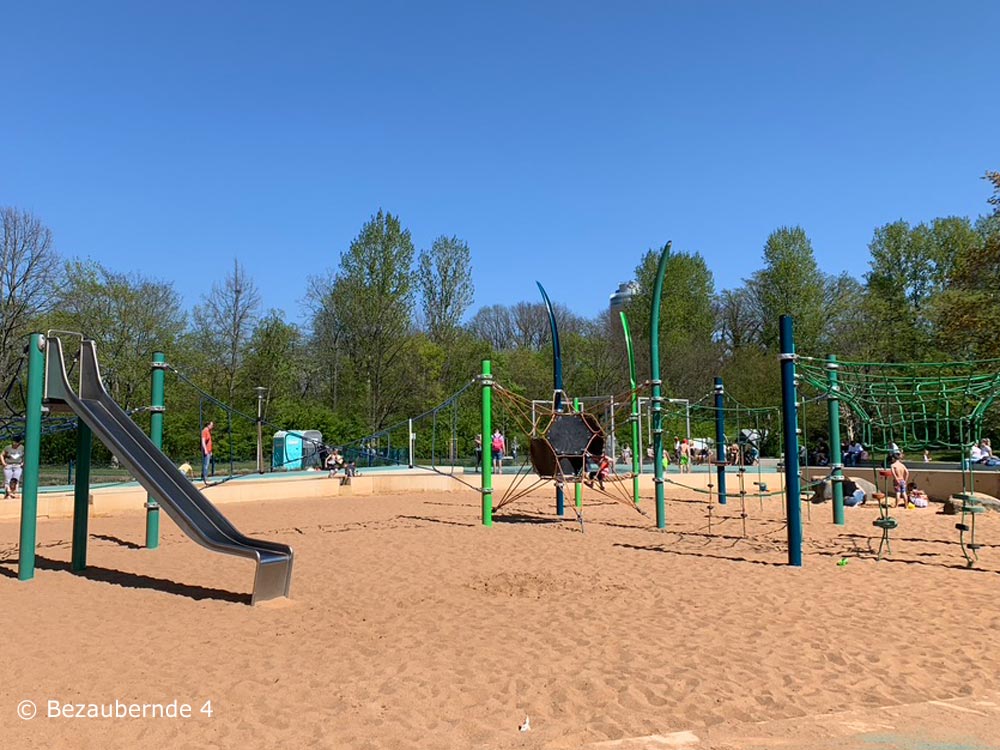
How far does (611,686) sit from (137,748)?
2510 millimetres

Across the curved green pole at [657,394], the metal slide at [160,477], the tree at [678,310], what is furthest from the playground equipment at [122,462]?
the tree at [678,310]

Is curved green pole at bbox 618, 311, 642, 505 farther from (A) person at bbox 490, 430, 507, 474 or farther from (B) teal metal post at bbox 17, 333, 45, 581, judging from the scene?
(A) person at bbox 490, 430, 507, 474

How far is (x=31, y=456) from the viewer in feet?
26.1

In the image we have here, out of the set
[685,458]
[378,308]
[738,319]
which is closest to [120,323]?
[378,308]

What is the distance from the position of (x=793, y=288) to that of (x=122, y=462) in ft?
133

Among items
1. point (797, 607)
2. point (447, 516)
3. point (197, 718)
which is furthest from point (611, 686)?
point (447, 516)

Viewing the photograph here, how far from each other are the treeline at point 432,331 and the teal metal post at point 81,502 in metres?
16.7

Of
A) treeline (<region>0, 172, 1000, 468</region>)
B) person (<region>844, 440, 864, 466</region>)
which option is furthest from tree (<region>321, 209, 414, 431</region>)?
person (<region>844, 440, 864, 466</region>)

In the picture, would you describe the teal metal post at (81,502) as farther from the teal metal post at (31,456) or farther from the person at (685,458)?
the person at (685,458)

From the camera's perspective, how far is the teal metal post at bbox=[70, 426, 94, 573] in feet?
26.6

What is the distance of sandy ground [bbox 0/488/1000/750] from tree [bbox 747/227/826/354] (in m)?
33.7

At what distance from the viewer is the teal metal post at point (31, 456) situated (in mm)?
7660

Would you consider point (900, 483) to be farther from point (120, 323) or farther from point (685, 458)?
point (120, 323)

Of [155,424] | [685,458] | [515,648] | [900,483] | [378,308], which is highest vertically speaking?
[378,308]
